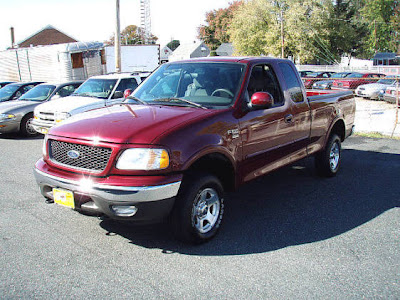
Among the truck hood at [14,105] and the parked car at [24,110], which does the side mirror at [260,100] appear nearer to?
the parked car at [24,110]

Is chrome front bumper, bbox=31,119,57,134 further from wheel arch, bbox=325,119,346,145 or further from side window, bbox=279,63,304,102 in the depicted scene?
wheel arch, bbox=325,119,346,145

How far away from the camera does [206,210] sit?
4215mm

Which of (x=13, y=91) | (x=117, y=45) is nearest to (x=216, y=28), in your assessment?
(x=117, y=45)

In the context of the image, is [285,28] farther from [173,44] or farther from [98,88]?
[173,44]

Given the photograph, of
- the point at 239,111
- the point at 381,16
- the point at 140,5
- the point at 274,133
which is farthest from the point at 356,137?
the point at 140,5

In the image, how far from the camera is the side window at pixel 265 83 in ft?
16.2

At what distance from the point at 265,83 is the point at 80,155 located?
260cm

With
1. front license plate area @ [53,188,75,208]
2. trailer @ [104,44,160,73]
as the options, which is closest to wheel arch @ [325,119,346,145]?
front license plate area @ [53,188,75,208]

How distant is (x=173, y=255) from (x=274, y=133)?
82.0 inches

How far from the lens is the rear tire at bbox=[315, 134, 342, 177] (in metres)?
6.61

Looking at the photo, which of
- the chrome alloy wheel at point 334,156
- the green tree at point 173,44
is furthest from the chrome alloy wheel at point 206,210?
the green tree at point 173,44

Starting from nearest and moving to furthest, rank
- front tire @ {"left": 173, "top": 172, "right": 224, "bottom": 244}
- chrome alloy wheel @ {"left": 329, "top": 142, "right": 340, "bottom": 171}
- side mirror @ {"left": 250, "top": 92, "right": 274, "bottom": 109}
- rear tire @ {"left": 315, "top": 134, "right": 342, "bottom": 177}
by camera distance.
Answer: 1. front tire @ {"left": 173, "top": 172, "right": 224, "bottom": 244}
2. side mirror @ {"left": 250, "top": 92, "right": 274, "bottom": 109}
3. rear tire @ {"left": 315, "top": 134, "right": 342, "bottom": 177}
4. chrome alloy wheel @ {"left": 329, "top": 142, "right": 340, "bottom": 171}

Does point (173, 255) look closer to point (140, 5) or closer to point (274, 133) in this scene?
point (274, 133)

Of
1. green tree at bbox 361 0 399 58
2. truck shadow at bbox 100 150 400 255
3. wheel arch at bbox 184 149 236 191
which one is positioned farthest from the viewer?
green tree at bbox 361 0 399 58
